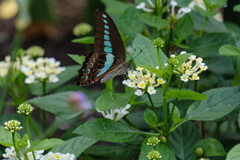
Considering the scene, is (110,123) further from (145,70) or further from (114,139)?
(145,70)

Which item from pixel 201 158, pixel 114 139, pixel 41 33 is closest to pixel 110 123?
pixel 114 139

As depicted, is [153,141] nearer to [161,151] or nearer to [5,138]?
[161,151]

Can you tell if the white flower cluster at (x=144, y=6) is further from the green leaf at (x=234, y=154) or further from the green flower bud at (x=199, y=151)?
the green leaf at (x=234, y=154)

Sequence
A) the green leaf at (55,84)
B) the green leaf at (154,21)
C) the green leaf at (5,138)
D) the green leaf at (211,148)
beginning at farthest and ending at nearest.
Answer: the green leaf at (55,84)
the green leaf at (154,21)
the green leaf at (211,148)
the green leaf at (5,138)

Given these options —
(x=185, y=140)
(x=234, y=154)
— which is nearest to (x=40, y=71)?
(x=185, y=140)

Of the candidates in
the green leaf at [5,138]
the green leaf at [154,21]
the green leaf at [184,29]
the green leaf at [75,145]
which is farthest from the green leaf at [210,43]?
the green leaf at [5,138]

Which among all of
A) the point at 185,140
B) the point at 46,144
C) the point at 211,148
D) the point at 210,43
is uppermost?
the point at 46,144
